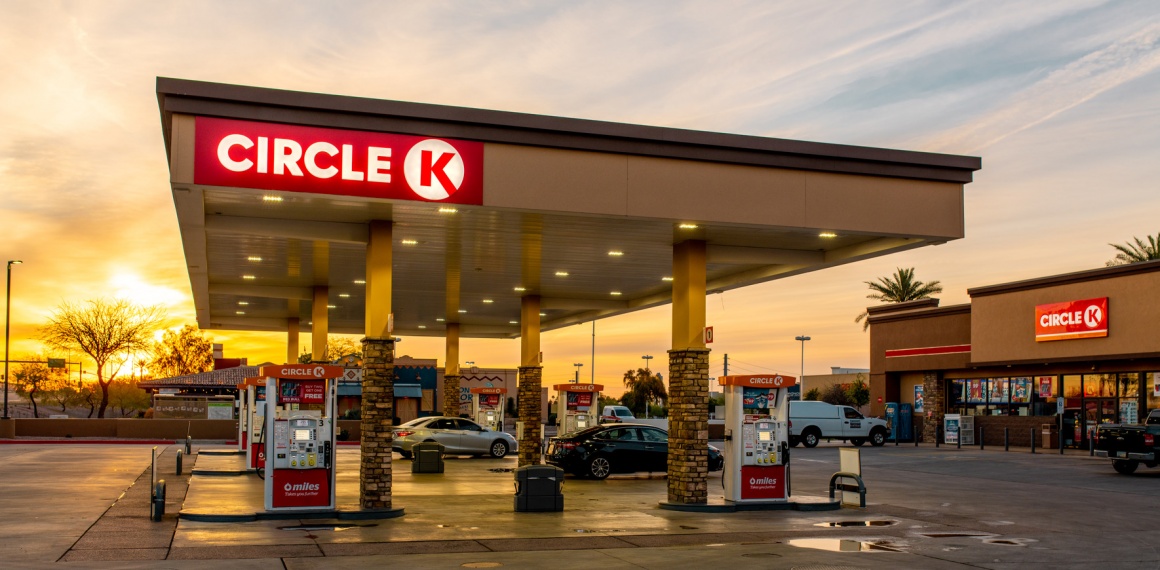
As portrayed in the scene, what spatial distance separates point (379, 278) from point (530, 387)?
1348 cm

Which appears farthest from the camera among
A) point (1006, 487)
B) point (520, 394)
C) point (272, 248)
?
point (520, 394)

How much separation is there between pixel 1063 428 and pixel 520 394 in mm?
22996

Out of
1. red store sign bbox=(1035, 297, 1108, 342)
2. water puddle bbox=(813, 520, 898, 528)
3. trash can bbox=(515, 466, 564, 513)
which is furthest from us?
red store sign bbox=(1035, 297, 1108, 342)

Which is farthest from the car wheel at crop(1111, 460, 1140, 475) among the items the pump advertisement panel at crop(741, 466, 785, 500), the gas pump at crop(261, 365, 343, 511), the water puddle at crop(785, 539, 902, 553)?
the gas pump at crop(261, 365, 343, 511)

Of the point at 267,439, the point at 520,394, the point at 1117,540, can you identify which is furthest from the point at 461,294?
the point at 1117,540

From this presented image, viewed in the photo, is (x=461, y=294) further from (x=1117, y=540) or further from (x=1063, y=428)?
(x=1063, y=428)

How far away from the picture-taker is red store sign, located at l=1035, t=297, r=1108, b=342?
3862cm

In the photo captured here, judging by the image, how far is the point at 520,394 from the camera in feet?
105

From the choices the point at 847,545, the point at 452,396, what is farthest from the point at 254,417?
the point at 847,545

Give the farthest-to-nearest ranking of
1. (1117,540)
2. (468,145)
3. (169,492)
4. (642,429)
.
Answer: (642,429)
(169,492)
(468,145)
(1117,540)

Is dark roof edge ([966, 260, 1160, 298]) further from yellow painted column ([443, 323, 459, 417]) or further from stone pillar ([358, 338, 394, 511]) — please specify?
stone pillar ([358, 338, 394, 511])

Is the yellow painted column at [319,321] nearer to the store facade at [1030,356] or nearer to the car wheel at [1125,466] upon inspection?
the car wheel at [1125,466]

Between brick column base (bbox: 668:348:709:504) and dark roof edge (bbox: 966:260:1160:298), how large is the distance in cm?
2370

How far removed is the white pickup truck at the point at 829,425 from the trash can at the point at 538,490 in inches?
1020
